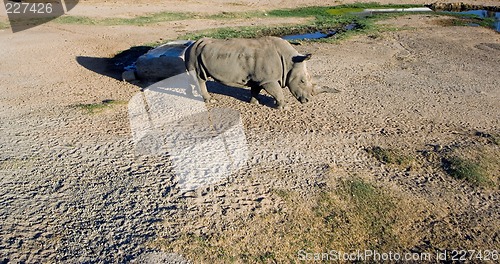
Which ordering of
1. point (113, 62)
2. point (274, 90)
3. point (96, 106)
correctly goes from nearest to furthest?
point (274, 90) < point (96, 106) < point (113, 62)

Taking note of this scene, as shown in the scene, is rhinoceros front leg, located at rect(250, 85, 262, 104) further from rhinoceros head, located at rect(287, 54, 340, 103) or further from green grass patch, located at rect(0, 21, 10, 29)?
green grass patch, located at rect(0, 21, 10, 29)

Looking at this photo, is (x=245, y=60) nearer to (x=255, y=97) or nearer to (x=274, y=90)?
(x=274, y=90)

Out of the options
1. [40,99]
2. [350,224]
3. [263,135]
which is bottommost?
[350,224]

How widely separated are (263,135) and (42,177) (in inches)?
216

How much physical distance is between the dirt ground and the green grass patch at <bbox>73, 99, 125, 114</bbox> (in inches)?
8.6

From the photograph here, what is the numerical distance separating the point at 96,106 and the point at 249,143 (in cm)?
515

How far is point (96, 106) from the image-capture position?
13.5 metres

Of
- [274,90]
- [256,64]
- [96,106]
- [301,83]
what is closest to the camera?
[256,64]

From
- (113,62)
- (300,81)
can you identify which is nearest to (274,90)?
(300,81)

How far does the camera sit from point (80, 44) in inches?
812

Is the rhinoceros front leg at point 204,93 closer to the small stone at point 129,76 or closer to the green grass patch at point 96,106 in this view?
the green grass patch at point 96,106

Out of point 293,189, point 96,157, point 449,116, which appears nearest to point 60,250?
point 96,157

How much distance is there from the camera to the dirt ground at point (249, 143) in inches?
333

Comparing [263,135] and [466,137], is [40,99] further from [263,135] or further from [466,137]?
[466,137]
